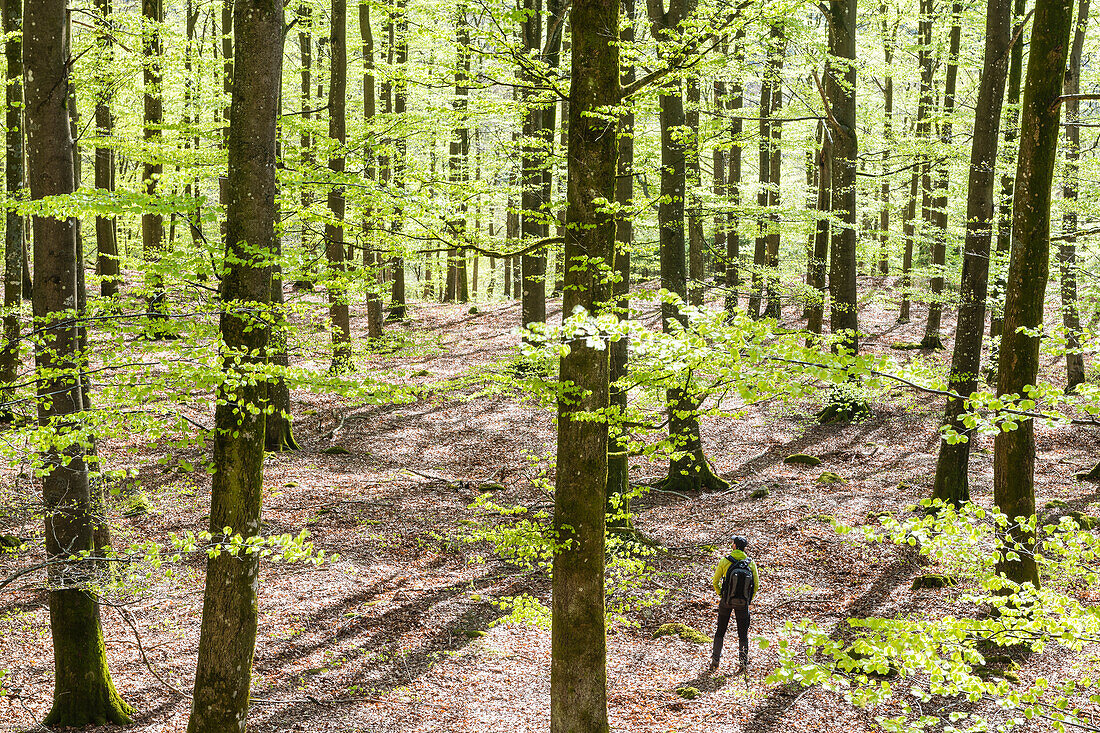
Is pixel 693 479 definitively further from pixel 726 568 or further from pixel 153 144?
pixel 153 144

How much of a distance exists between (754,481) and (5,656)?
38.8ft

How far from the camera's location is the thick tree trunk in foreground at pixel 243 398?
18.0 feet

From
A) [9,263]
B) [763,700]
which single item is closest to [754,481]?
[763,700]

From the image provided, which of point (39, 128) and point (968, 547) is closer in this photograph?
point (968, 547)

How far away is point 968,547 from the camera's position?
4.31 meters

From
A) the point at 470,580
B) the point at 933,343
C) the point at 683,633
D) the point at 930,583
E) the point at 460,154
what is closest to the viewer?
the point at 683,633

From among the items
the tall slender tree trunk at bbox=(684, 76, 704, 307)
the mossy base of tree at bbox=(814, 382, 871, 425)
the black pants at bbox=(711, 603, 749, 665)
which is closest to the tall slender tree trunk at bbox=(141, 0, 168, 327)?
the black pants at bbox=(711, 603, 749, 665)

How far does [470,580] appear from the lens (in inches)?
410

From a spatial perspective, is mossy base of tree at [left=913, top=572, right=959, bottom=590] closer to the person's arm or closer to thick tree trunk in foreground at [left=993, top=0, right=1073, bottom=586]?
thick tree trunk in foreground at [left=993, top=0, right=1073, bottom=586]

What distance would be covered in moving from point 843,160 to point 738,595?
34.3 feet

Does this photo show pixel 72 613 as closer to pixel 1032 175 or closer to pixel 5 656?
pixel 5 656

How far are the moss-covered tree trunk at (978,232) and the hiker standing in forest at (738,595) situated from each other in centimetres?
417

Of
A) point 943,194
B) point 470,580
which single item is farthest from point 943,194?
point 470,580

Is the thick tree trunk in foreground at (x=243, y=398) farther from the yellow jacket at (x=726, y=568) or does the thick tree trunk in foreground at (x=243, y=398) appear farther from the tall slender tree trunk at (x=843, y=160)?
the tall slender tree trunk at (x=843, y=160)
